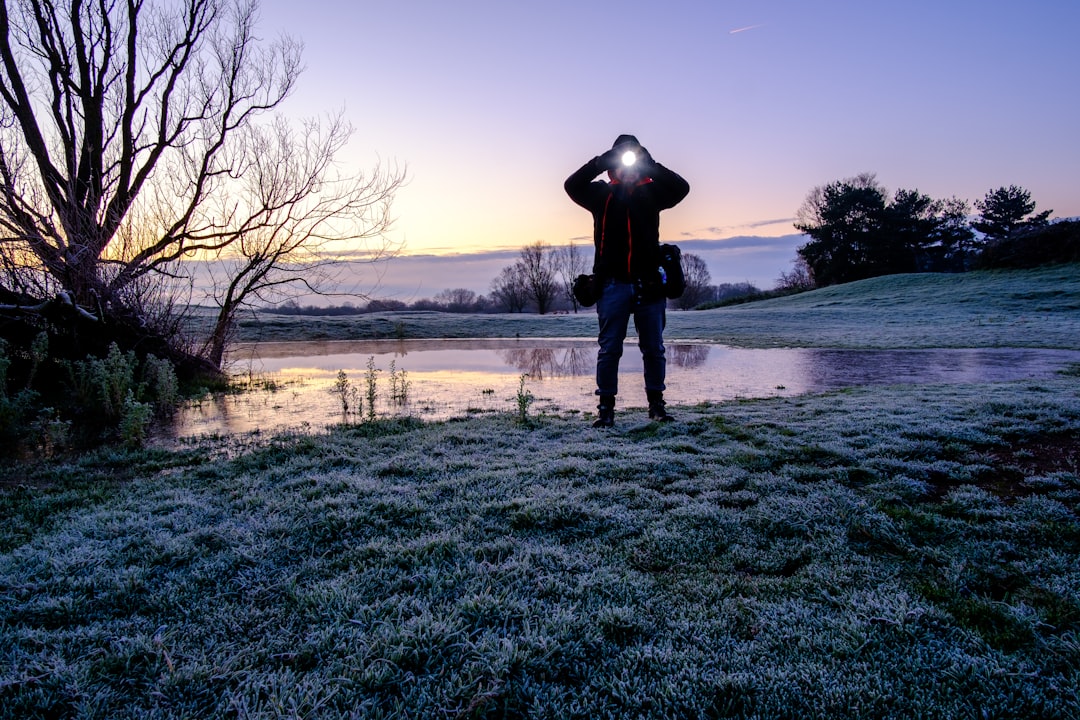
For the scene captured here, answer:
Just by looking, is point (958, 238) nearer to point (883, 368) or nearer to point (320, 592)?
point (883, 368)

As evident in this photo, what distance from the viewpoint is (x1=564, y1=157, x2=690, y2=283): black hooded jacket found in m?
5.79

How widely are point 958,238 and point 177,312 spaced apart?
65.1 meters

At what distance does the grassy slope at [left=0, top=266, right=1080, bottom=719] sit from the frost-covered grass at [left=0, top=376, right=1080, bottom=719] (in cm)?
1

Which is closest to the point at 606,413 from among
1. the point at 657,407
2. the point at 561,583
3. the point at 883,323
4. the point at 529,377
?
the point at 657,407

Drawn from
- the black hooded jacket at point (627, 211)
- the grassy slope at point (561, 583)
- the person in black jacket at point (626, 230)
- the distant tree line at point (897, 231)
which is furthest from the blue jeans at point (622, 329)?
the distant tree line at point (897, 231)

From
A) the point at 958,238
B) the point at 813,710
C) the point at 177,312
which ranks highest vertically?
the point at 958,238

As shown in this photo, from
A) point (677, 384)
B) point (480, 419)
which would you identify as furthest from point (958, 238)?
point (480, 419)

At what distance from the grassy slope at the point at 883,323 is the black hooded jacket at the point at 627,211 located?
44.2 ft

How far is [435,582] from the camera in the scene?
8.96 ft

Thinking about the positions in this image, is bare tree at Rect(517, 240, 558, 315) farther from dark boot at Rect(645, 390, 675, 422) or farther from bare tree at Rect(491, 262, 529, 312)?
dark boot at Rect(645, 390, 675, 422)

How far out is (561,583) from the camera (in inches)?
106

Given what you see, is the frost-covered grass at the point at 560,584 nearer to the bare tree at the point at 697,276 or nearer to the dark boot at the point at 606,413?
the dark boot at the point at 606,413

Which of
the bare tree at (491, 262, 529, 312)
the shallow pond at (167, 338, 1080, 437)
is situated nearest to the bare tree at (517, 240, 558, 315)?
the bare tree at (491, 262, 529, 312)

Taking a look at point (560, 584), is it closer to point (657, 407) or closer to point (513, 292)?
point (657, 407)
